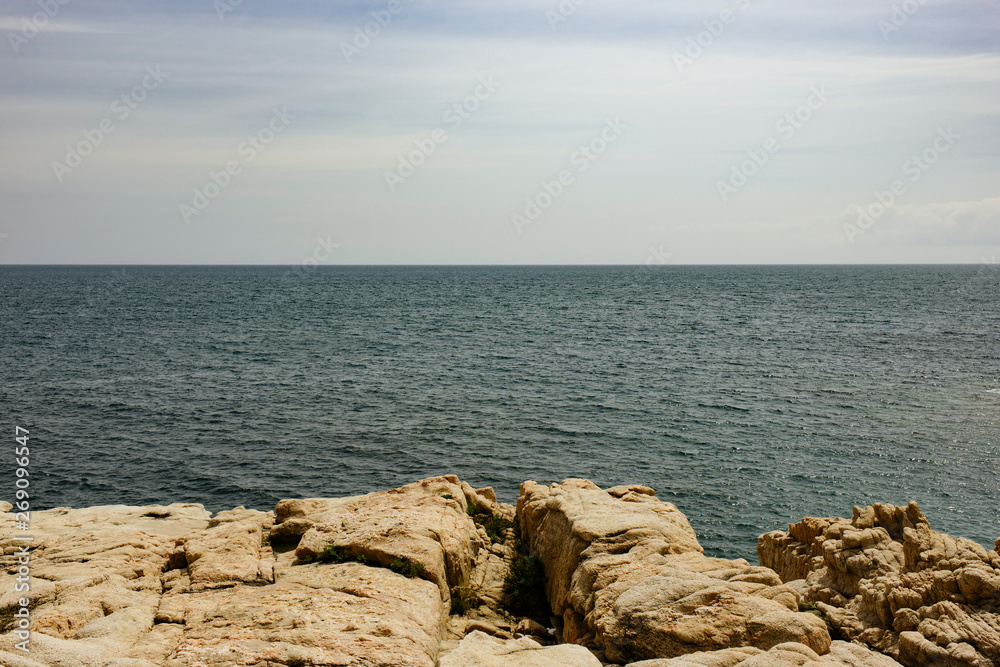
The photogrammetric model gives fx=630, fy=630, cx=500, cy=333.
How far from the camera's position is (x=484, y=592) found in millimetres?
14477

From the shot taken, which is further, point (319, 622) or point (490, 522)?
point (490, 522)

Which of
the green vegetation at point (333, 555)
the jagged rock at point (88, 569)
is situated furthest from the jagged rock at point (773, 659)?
the jagged rock at point (88, 569)

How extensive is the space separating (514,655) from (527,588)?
5102 millimetres

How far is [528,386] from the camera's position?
46.7 m

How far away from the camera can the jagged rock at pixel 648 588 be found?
1027 centimetres

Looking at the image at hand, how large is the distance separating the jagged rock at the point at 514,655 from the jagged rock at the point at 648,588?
3.50 feet

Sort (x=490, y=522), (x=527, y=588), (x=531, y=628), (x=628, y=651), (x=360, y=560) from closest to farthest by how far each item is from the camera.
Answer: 1. (x=628, y=651)
2. (x=360, y=560)
3. (x=531, y=628)
4. (x=527, y=588)
5. (x=490, y=522)

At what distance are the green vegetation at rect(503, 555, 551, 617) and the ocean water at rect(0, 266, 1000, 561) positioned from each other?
11.0 m

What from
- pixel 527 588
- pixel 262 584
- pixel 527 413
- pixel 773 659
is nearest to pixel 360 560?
pixel 262 584

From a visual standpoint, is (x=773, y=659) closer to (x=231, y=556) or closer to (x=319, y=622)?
(x=319, y=622)

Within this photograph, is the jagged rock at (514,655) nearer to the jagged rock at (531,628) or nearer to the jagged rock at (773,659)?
the jagged rock at (773,659)

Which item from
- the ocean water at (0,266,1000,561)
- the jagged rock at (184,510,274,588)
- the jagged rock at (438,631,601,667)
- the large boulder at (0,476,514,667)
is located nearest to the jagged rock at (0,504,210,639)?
the large boulder at (0,476,514,667)

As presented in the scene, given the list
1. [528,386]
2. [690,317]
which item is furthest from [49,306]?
[690,317]

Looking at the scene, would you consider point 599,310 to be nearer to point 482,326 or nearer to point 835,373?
point 482,326
